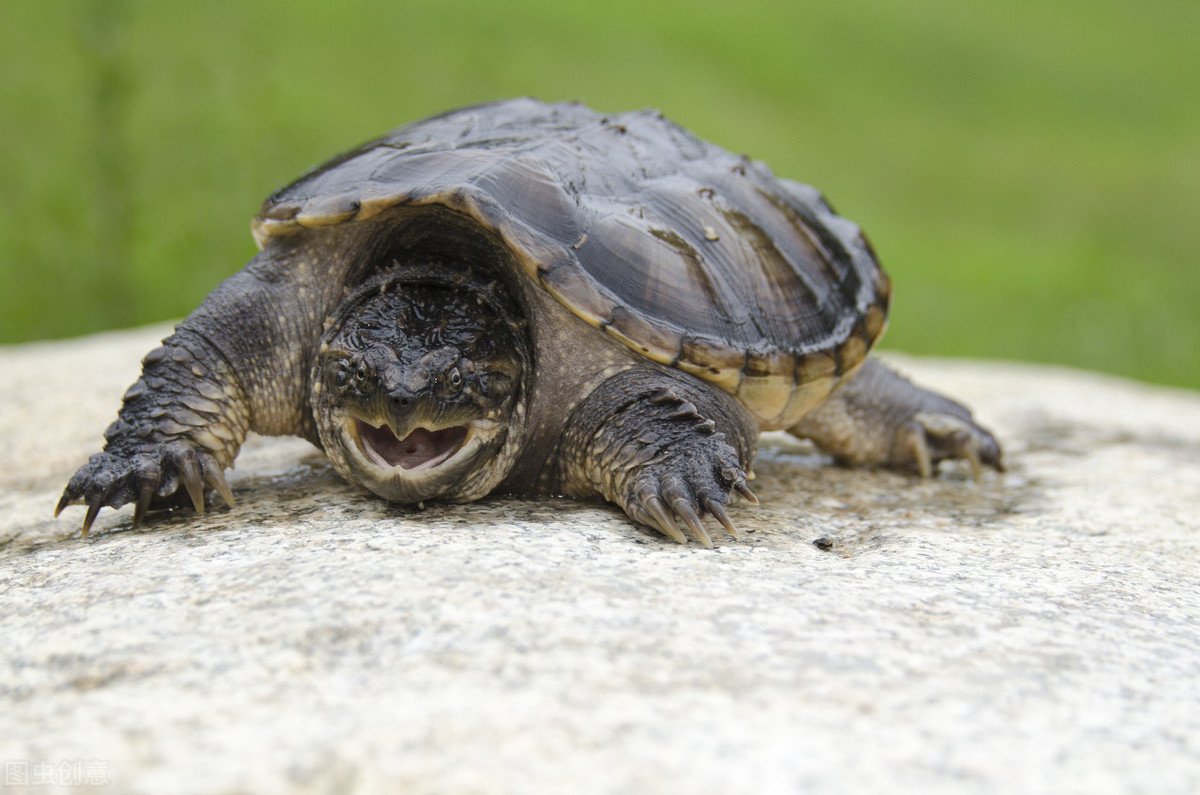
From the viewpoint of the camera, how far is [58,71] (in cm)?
848

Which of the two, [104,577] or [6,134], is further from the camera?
[6,134]

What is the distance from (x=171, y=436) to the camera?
8.46 feet

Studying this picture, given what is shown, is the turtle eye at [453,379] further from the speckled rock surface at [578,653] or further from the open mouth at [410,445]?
the speckled rock surface at [578,653]

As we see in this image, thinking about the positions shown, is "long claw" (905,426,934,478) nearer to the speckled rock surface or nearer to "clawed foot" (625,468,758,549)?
the speckled rock surface

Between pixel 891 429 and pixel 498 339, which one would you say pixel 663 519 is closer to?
pixel 498 339

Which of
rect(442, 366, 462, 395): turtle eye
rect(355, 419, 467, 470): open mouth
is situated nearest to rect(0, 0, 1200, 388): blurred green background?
rect(355, 419, 467, 470): open mouth

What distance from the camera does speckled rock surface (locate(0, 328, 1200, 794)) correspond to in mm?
1309

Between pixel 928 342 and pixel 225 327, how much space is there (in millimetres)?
8201

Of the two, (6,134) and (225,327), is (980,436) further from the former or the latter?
(6,134)

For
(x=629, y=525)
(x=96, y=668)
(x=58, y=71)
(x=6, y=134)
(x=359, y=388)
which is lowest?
(x=96, y=668)

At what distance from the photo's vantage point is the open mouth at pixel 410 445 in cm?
244

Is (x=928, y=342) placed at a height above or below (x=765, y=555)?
above

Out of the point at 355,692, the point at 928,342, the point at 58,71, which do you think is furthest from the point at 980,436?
the point at 58,71

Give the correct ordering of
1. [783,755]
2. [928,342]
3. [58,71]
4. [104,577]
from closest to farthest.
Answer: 1. [783,755]
2. [104,577]
3. [58,71]
4. [928,342]
